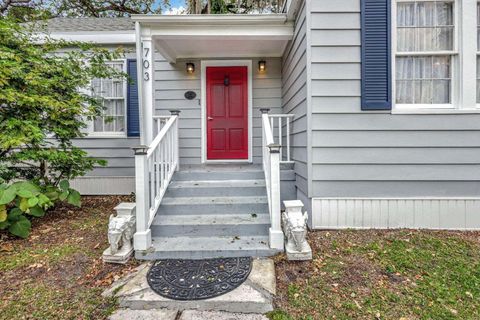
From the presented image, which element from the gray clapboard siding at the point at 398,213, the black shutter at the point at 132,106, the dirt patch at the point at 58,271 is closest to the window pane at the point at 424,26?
the gray clapboard siding at the point at 398,213

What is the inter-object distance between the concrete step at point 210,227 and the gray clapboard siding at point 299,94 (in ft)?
2.78

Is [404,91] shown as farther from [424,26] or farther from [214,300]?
[214,300]

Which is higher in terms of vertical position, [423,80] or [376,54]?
[376,54]

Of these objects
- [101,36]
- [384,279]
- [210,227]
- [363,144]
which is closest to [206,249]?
[210,227]

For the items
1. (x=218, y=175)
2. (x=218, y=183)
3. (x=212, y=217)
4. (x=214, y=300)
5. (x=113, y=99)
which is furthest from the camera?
(x=113, y=99)

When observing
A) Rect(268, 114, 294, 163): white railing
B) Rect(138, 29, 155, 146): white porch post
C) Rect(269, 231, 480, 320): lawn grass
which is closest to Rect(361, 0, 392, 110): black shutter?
Rect(268, 114, 294, 163): white railing

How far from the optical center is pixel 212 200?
350cm

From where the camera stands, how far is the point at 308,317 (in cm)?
196

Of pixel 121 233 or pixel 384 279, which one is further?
pixel 121 233

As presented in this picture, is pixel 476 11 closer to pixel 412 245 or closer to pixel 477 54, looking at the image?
pixel 477 54

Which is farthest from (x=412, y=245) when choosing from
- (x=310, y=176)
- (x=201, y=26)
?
(x=201, y=26)

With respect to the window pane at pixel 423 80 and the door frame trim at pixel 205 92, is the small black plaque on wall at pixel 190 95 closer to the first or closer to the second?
the door frame trim at pixel 205 92

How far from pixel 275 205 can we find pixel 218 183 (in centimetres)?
120

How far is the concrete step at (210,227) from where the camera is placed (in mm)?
3068
